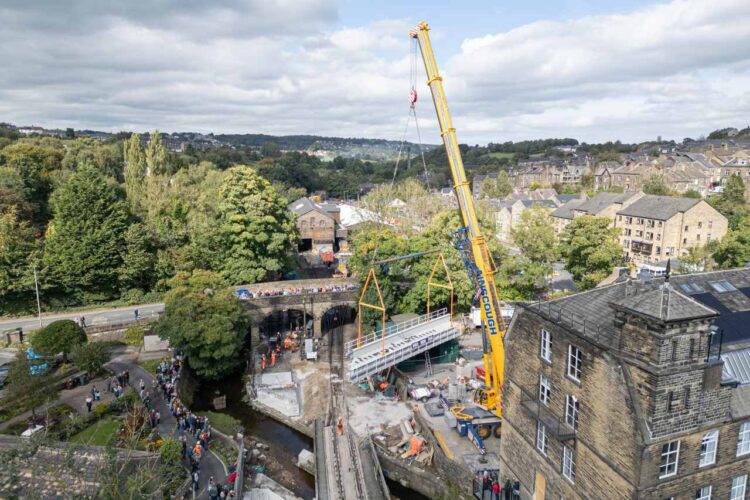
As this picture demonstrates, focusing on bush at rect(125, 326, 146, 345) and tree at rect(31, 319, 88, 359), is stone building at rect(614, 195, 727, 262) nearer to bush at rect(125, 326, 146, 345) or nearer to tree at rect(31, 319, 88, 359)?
bush at rect(125, 326, 146, 345)

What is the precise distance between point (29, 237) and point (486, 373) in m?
42.4

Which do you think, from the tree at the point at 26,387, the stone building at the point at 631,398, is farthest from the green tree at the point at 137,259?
the stone building at the point at 631,398

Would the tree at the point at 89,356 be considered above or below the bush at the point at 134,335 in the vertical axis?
above

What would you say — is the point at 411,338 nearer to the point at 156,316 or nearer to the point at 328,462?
the point at 328,462

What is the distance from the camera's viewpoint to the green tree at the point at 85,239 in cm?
4506

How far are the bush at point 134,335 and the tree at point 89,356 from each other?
6981 millimetres

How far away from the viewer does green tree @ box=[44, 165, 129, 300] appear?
45062 millimetres

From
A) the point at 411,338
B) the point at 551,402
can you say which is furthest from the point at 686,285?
the point at 411,338

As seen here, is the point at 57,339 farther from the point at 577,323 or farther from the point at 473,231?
the point at 577,323

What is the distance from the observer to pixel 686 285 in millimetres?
21109

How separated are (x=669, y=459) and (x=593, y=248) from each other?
3309 centimetres

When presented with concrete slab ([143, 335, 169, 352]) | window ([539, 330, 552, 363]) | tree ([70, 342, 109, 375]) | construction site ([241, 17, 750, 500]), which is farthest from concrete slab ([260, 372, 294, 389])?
window ([539, 330, 552, 363])

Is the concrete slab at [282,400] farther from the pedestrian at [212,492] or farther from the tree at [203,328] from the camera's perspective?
the pedestrian at [212,492]

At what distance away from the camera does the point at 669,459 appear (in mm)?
15406
